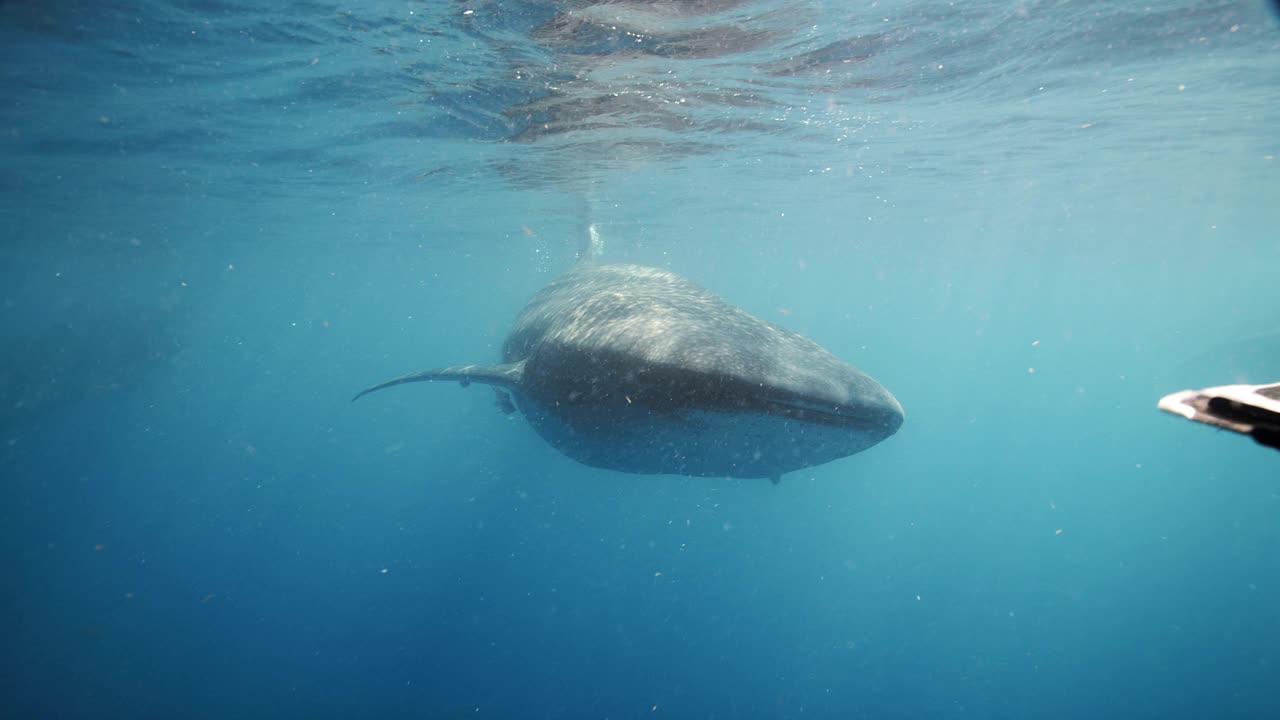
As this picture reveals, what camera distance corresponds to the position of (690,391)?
13.7 feet

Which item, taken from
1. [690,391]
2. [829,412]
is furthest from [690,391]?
[829,412]

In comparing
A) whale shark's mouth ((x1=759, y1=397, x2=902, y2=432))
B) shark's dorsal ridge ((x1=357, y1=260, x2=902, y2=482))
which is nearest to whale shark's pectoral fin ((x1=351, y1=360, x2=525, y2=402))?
shark's dorsal ridge ((x1=357, y1=260, x2=902, y2=482))

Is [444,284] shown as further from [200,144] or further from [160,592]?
[200,144]

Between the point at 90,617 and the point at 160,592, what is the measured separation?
214 cm

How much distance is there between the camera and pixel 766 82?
11953mm

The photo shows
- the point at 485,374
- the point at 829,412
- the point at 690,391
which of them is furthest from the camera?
the point at 485,374

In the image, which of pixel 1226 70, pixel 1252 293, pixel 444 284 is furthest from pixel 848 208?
pixel 1252 293

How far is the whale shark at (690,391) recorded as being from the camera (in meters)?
4.05

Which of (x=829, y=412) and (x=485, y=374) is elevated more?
(x=829, y=412)

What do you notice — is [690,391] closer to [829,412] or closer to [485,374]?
[829,412]

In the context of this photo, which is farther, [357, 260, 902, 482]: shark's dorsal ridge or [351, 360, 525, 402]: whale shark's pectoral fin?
[351, 360, 525, 402]: whale shark's pectoral fin

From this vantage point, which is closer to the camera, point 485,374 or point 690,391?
point 690,391

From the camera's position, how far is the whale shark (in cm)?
405

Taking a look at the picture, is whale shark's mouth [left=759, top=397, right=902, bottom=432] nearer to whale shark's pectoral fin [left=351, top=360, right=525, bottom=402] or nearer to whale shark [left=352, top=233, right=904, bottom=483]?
whale shark [left=352, top=233, right=904, bottom=483]
